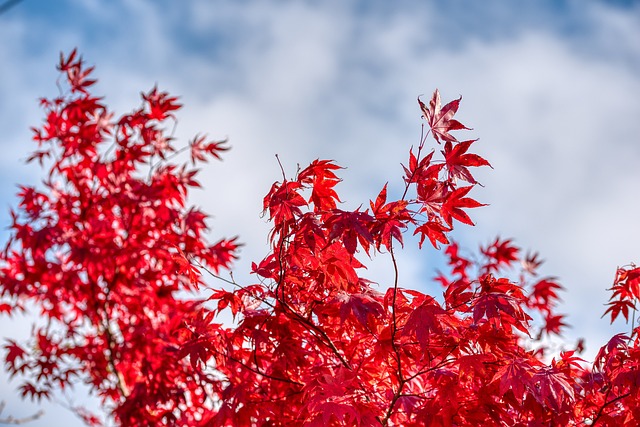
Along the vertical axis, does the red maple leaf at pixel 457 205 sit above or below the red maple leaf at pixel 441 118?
below

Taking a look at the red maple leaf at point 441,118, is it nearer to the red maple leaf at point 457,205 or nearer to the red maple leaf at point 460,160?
the red maple leaf at point 460,160

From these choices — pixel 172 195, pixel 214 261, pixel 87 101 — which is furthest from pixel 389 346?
pixel 87 101

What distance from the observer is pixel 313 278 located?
2801 mm

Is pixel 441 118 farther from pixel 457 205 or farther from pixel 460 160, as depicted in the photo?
pixel 457 205

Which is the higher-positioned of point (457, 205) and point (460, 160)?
point (460, 160)

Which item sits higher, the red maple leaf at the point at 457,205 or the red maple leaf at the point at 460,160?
the red maple leaf at the point at 460,160

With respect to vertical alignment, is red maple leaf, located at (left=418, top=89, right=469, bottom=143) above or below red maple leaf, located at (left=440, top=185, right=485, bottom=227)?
above

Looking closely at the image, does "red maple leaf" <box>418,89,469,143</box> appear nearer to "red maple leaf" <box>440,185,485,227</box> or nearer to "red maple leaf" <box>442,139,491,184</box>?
"red maple leaf" <box>442,139,491,184</box>

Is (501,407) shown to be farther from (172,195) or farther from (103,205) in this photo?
(103,205)

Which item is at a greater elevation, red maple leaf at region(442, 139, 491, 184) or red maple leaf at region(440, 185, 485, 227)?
red maple leaf at region(442, 139, 491, 184)

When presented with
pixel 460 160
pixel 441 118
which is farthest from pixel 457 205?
pixel 441 118

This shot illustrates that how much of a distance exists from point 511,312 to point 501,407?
0.57 metres

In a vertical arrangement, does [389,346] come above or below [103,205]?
below

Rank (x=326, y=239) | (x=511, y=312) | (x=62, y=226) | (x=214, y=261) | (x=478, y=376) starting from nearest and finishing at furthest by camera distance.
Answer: (x=511, y=312) < (x=326, y=239) < (x=478, y=376) < (x=214, y=261) < (x=62, y=226)
